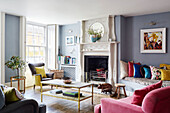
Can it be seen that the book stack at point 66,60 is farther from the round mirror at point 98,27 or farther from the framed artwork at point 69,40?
the round mirror at point 98,27

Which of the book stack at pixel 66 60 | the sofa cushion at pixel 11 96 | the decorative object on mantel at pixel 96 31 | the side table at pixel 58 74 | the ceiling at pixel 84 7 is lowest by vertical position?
the side table at pixel 58 74

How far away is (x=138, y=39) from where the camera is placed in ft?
18.1

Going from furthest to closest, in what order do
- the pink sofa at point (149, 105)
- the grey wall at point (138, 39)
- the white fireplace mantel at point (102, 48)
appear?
1. the white fireplace mantel at point (102, 48)
2. the grey wall at point (138, 39)
3. the pink sofa at point (149, 105)

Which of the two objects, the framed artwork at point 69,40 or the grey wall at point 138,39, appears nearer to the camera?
the grey wall at point 138,39

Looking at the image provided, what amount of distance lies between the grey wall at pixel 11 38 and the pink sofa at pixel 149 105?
3.99m

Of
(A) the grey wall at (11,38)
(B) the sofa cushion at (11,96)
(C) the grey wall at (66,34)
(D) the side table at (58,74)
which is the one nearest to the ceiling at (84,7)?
(A) the grey wall at (11,38)

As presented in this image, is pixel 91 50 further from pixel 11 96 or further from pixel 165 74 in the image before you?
pixel 11 96

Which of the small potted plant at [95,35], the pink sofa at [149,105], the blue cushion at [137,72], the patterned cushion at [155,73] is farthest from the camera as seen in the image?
the small potted plant at [95,35]

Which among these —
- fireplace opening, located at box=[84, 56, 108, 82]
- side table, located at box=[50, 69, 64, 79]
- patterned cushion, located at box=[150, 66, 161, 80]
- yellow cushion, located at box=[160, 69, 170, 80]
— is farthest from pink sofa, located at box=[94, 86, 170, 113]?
side table, located at box=[50, 69, 64, 79]

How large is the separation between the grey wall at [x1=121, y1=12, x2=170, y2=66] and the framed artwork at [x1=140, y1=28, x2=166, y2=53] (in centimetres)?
11

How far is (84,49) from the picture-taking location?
20.7ft

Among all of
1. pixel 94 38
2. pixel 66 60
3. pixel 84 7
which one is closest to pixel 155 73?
pixel 94 38

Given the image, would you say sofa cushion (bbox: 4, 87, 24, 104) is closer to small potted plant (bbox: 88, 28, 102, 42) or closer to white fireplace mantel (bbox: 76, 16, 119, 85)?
white fireplace mantel (bbox: 76, 16, 119, 85)

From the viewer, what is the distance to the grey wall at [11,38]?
215 inches
